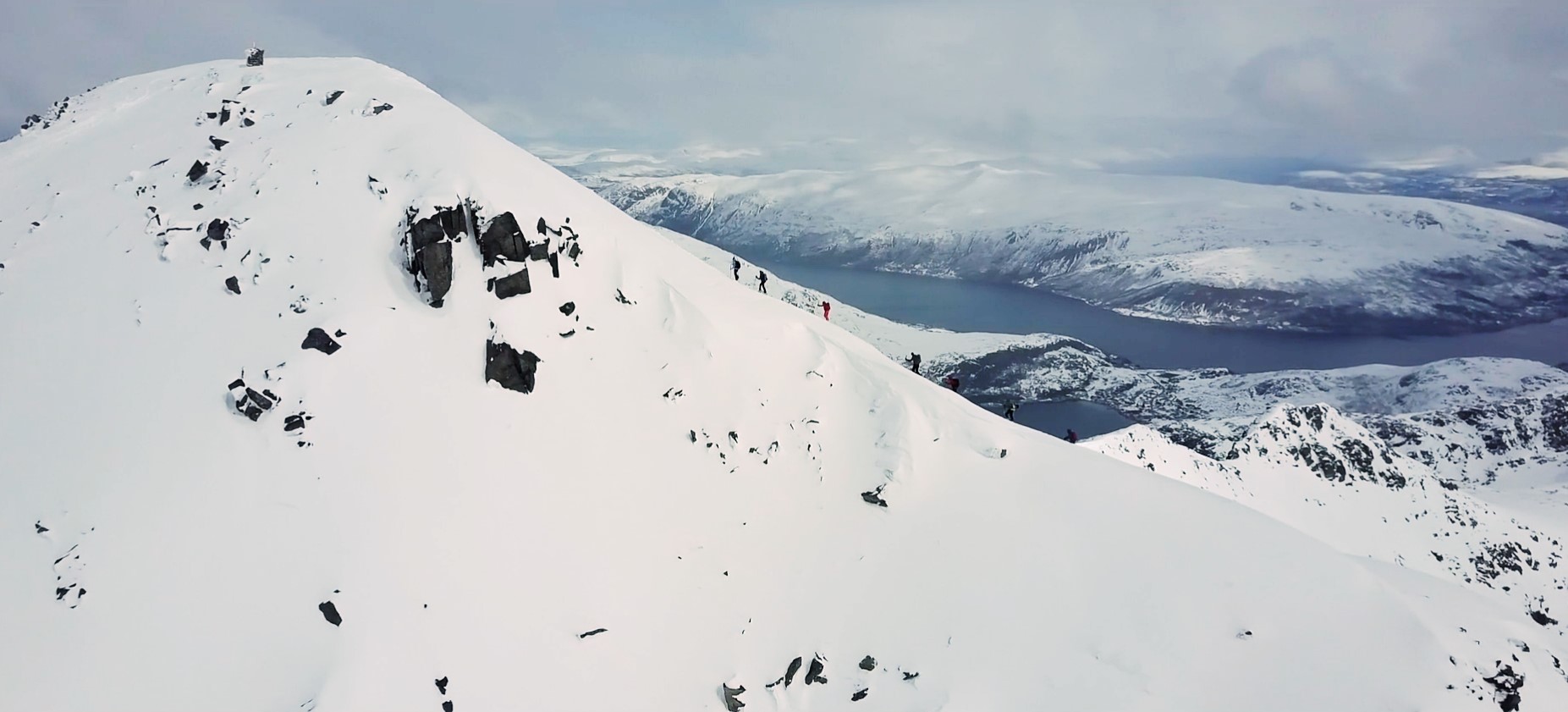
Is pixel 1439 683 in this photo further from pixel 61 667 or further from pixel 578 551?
pixel 61 667

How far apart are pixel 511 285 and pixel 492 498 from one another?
24.9ft

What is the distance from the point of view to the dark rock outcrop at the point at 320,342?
19.2m

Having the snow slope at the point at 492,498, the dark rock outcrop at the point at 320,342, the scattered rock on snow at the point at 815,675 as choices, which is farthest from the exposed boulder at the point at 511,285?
the scattered rock on snow at the point at 815,675

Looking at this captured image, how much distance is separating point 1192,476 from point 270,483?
234ft

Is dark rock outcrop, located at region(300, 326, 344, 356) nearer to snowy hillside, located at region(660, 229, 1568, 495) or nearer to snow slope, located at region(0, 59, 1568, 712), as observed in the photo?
snow slope, located at region(0, 59, 1568, 712)

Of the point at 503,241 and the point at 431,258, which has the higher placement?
the point at 503,241

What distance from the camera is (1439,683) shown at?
68.2 ft

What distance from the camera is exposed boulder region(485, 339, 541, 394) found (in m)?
21.5

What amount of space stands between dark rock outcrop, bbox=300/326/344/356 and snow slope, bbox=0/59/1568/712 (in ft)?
0.29

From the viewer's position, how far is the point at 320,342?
19.3 meters

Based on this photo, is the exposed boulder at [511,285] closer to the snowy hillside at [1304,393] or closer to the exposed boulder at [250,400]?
the exposed boulder at [250,400]

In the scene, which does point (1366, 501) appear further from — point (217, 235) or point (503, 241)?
point (217, 235)

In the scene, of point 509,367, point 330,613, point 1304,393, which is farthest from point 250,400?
point 1304,393

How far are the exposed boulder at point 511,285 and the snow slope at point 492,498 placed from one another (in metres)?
0.10
